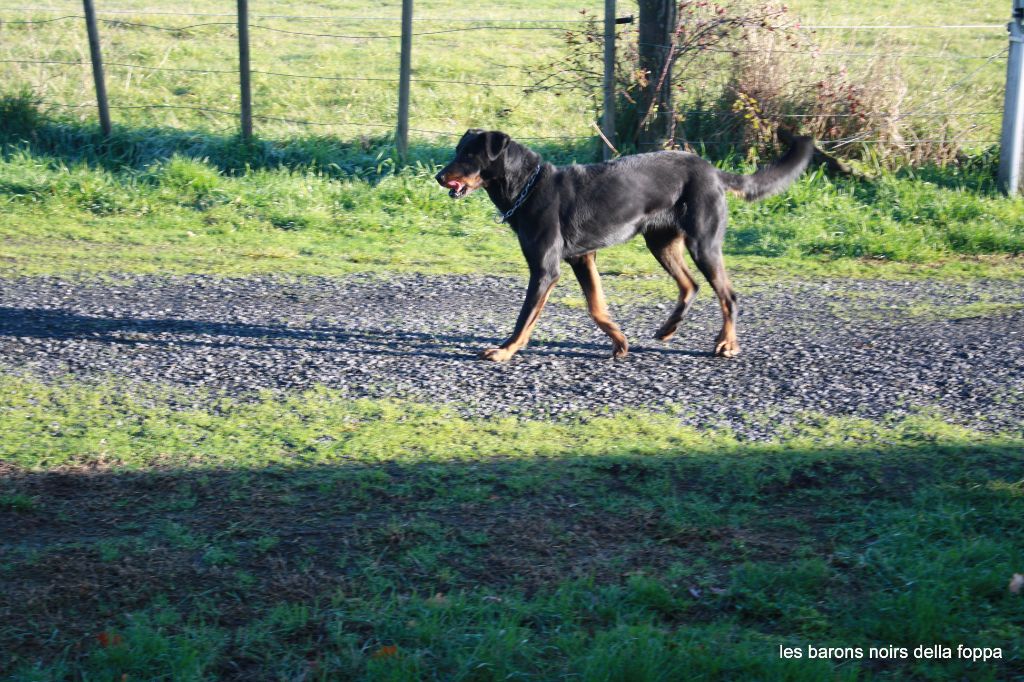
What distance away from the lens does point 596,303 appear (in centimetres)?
658

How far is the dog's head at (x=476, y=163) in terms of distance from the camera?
638 centimetres

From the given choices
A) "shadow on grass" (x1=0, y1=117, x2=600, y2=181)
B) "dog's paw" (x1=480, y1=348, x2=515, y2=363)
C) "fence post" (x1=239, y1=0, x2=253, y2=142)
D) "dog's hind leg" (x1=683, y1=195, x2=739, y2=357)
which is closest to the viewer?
"dog's paw" (x1=480, y1=348, x2=515, y2=363)

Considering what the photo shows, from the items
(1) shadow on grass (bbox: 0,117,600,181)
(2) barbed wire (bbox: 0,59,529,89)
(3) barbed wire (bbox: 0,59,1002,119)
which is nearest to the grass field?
(1) shadow on grass (bbox: 0,117,600,181)

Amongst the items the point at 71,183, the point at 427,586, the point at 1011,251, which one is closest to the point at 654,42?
the point at 1011,251

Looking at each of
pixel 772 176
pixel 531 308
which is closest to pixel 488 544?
pixel 531 308

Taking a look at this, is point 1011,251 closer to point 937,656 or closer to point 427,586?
point 937,656

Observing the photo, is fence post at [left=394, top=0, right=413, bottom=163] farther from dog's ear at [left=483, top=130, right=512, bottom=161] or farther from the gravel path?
dog's ear at [left=483, top=130, right=512, bottom=161]

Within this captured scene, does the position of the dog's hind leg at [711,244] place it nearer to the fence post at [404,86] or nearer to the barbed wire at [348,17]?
the fence post at [404,86]

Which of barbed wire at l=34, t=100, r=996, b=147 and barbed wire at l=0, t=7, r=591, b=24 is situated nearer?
barbed wire at l=34, t=100, r=996, b=147

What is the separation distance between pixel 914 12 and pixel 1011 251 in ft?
37.5

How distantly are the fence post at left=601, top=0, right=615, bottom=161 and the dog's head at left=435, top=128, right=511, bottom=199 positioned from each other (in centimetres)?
466

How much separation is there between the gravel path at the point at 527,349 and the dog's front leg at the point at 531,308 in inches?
3.7

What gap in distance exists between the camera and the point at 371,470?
4.72 m

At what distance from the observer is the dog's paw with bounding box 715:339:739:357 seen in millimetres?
6453
